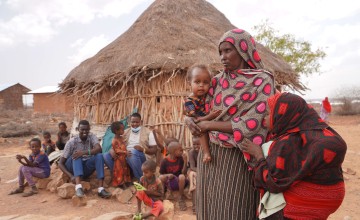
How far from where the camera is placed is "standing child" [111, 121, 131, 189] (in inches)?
203

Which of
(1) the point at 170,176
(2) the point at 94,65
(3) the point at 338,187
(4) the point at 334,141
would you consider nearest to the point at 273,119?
(4) the point at 334,141

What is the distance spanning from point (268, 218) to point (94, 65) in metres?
5.78

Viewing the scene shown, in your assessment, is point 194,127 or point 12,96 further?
point 12,96

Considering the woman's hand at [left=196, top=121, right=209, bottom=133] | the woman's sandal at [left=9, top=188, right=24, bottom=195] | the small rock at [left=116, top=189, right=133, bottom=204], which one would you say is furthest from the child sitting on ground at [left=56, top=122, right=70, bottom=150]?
the woman's hand at [left=196, top=121, right=209, bottom=133]

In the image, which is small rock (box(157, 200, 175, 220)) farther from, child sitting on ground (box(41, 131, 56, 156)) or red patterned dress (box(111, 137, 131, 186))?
child sitting on ground (box(41, 131, 56, 156))

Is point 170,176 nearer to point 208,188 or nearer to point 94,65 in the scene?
point 208,188

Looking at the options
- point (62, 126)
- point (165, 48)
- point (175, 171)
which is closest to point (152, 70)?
point (165, 48)

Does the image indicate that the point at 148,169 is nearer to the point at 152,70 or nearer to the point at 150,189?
the point at 150,189

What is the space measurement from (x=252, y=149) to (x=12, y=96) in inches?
1078

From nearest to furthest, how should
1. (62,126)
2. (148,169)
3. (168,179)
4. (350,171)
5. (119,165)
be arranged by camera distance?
(148,169), (168,179), (119,165), (350,171), (62,126)

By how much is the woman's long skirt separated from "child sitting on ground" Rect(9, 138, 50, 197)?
445 cm

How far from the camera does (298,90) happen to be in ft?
24.2

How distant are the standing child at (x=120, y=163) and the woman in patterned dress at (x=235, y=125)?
340 cm

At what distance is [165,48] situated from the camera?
19.7 feet
